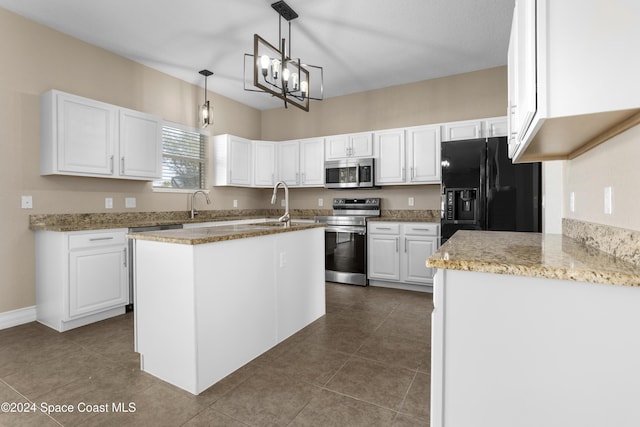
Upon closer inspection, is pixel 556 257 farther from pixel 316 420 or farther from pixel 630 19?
pixel 316 420

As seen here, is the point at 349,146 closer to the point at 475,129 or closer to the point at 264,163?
the point at 264,163

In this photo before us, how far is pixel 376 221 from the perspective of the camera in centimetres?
442

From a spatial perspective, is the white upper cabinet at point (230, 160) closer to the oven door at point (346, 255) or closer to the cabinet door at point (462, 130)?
the oven door at point (346, 255)

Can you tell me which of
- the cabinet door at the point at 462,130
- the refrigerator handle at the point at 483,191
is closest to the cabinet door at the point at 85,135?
the cabinet door at the point at 462,130

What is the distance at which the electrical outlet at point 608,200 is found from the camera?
134 cm

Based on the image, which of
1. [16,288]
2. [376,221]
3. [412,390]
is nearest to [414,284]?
[376,221]

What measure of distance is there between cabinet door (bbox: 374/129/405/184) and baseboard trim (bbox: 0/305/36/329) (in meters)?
4.11

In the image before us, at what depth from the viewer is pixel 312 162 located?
5234 millimetres

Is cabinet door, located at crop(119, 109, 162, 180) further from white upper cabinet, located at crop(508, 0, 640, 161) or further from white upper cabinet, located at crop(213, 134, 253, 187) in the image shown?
white upper cabinet, located at crop(508, 0, 640, 161)

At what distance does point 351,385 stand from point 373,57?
140 inches

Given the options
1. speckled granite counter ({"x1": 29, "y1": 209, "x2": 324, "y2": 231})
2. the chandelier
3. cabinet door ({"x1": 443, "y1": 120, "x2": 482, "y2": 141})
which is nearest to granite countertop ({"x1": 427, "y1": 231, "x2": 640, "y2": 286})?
the chandelier

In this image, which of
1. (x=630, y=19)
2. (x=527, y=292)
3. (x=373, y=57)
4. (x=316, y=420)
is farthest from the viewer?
(x=373, y=57)

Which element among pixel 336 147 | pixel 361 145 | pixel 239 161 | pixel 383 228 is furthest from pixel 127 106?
pixel 383 228

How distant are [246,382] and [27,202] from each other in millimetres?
2799
